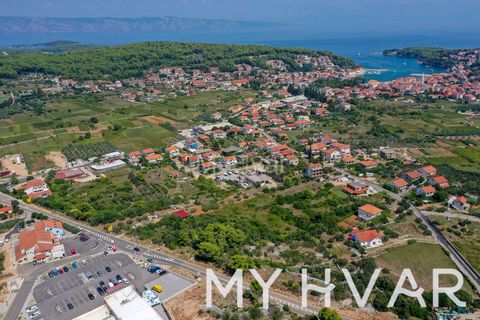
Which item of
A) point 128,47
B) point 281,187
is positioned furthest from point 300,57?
point 281,187

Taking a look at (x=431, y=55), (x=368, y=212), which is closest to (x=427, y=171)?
(x=368, y=212)

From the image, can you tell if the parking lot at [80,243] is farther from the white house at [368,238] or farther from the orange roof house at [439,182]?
the orange roof house at [439,182]

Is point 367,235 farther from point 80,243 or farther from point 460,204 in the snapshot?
point 80,243

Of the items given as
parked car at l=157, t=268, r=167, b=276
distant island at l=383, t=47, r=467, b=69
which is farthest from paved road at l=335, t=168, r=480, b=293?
distant island at l=383, t=47, r=467, b=69

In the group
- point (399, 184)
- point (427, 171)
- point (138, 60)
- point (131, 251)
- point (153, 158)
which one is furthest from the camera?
point (138, 60)

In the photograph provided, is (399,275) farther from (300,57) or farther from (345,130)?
(300,57)
